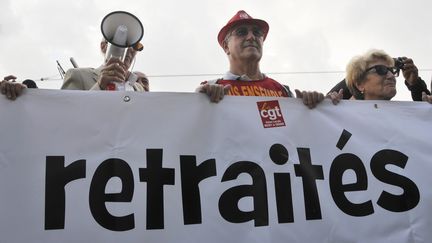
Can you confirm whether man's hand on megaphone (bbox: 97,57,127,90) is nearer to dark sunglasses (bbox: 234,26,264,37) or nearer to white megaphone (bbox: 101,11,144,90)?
white megaphone (bbox: 101,11,144,90)

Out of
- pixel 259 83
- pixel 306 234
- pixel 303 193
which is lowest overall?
pixel 306 234

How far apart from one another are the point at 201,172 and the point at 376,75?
1.46m

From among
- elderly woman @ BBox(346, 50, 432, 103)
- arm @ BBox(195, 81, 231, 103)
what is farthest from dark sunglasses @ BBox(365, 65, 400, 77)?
arm @ BBox(195, 81, 231, 103)

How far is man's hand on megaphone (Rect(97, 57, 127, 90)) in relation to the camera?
8.41 ft

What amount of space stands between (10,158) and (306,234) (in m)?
1.45

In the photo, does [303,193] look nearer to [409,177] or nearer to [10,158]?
[409,177]

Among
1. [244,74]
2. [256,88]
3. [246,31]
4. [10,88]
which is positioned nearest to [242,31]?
[246,31]

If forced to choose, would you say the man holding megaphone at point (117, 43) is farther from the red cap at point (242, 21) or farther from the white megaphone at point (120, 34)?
the red cap at point (242, 21)

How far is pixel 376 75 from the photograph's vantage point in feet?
10.8

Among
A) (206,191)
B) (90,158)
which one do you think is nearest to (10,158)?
(90,158)

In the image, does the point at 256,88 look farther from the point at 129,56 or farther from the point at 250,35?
the point at 129,56

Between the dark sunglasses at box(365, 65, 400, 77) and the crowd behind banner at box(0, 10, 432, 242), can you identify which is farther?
the dark sunglasses at box(365, 65, 400, 77)

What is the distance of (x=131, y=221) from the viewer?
2355 mm

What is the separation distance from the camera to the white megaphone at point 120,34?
255 cm
